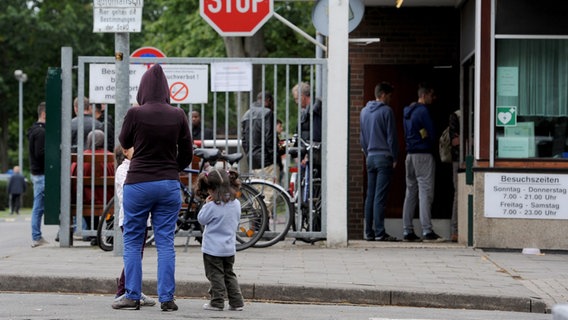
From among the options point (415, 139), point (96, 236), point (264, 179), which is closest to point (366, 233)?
point (415, 139)

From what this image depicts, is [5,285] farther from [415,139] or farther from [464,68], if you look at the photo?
[464,68]

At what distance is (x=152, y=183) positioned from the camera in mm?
8984

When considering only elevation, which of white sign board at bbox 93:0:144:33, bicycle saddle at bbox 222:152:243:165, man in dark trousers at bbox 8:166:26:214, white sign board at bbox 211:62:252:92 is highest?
white sign board at bbox 93:0:144:33

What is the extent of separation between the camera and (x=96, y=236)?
546 inches

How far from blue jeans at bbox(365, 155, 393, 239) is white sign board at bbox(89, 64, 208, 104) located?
2622mm

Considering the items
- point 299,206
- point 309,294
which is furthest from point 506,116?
point 309,294

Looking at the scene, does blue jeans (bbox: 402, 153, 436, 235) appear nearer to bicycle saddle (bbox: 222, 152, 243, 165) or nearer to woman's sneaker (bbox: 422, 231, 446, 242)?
woman's sneaker (bbox: 422, 231, 446, 242)

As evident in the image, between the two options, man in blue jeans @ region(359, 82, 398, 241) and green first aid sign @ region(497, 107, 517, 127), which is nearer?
green first aid sign @ region(497, 107, 517, 127)

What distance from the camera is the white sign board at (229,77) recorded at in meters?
13.8

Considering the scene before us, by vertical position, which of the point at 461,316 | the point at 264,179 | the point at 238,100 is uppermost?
the point at 238,100

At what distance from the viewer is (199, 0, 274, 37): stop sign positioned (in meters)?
15.1

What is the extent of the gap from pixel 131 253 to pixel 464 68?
807cm

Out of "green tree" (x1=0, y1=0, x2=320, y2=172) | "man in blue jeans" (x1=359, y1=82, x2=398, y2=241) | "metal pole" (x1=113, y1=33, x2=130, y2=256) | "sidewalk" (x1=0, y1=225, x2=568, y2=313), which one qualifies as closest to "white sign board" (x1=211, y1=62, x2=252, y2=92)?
"metal pole" (x1=113, y1=33, x2=130, y2=256)

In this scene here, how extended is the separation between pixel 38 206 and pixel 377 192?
411 cm
